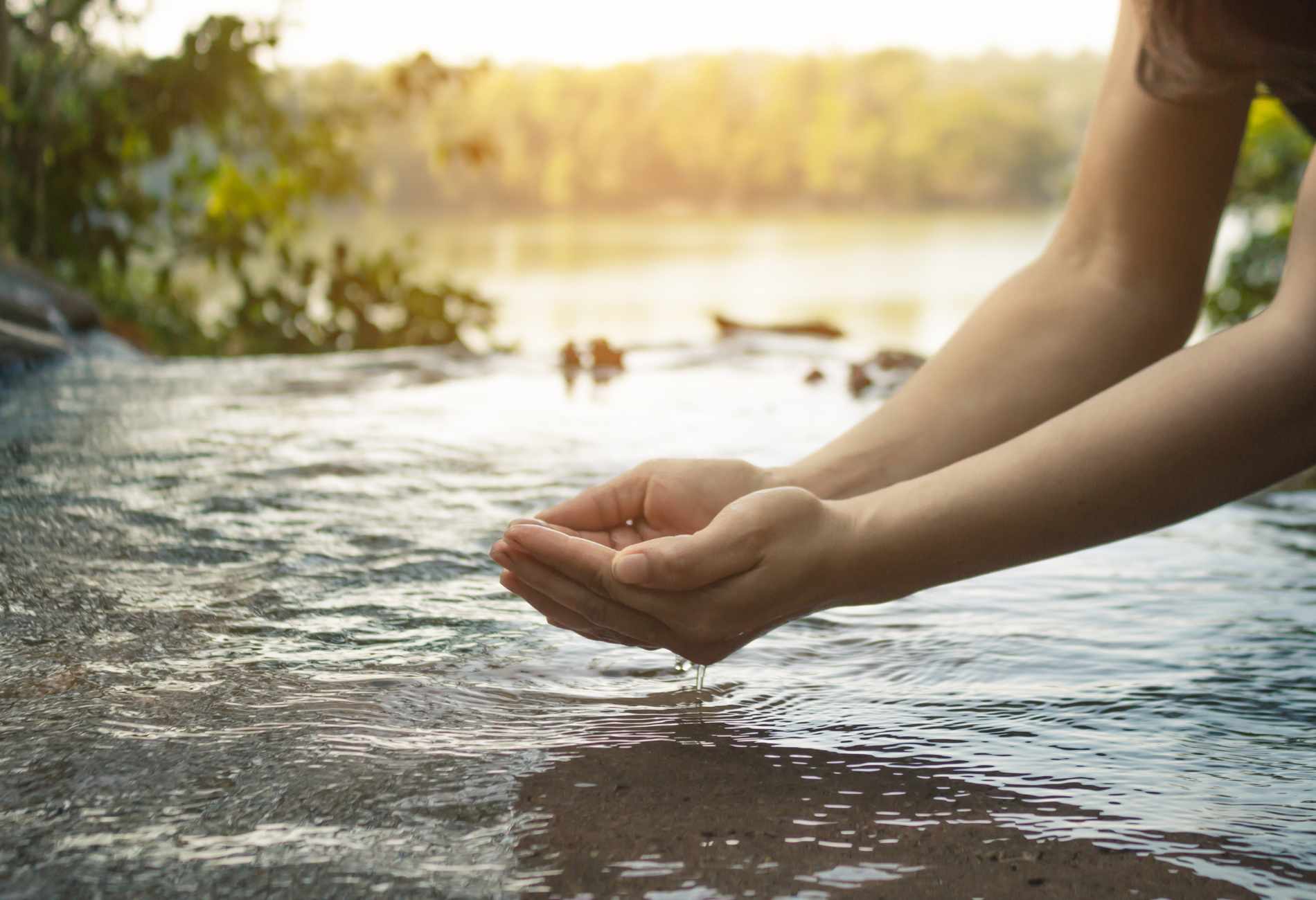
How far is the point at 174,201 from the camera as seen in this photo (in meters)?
4.79

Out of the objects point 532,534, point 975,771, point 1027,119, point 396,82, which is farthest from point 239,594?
point 1027,119

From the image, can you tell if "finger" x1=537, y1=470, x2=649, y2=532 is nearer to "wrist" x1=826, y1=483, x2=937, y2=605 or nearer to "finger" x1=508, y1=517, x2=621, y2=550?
"finger" x1=508, y1=517, x2=621, y2=550

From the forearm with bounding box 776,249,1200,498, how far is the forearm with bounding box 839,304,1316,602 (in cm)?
27

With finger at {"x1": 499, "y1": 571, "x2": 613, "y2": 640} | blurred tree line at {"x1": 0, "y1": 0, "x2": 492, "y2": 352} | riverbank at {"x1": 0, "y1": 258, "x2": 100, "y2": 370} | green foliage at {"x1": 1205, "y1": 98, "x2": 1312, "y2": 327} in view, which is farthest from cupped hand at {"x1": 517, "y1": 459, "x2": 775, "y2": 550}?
green foliage at {"x1": 1205, "y1": 98, "x2": 1312, "y2": 327}

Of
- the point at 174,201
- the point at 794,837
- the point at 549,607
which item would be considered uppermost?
the point at 174,201

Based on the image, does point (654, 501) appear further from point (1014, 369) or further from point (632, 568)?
point (1014, 369)

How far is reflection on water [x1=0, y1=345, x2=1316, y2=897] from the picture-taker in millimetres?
814

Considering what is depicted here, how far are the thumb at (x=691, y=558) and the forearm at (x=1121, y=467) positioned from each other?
10 cm

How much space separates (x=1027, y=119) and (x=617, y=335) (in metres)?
22.5

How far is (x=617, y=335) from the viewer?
287 inches

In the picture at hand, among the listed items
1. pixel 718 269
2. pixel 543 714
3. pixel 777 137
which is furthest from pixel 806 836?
pixel 777 137

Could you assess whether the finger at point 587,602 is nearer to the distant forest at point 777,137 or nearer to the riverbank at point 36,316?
the riverbank at point 36,316

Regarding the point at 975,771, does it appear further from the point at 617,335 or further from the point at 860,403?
the point at 617,335

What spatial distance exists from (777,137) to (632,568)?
2859 cm
